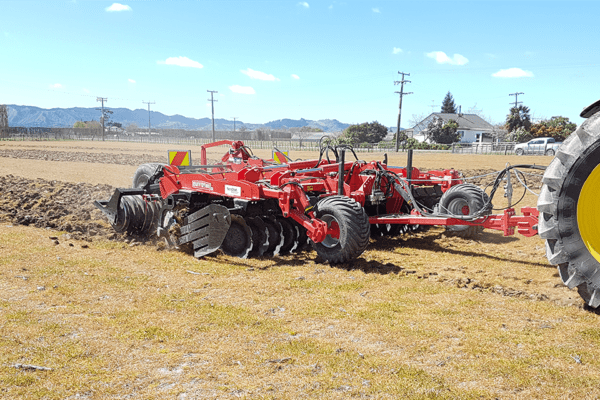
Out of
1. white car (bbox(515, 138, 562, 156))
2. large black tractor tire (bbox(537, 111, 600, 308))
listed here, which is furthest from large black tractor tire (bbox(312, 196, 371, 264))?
white car (bbox(515, 138, 562, 156))

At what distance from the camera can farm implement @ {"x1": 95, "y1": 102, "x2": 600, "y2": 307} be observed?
168 inches

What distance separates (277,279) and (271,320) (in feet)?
4.82

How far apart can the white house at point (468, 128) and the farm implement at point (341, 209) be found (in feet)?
188

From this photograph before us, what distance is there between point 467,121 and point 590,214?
7170cm

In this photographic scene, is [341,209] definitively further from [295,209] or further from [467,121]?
[467,121]

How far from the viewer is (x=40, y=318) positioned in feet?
14.8

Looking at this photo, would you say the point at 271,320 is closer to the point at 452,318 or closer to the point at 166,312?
the point at 166,312

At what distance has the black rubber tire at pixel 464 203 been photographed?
7996 millimetres

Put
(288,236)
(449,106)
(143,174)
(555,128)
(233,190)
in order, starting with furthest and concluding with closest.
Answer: (449,106) < (555,128) < (143,174) < (288,236) < (233,190)

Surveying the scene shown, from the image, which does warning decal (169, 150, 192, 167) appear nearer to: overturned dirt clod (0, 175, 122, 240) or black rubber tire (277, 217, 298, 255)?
overturned dirt clod (0, 175, 122, 240)

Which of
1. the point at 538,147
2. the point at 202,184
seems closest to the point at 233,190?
the point at 202,184

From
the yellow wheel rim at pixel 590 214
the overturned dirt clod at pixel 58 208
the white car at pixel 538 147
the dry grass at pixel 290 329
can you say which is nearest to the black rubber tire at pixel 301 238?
the dry grass at pixel 290 329

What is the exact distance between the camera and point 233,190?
718 centimetres

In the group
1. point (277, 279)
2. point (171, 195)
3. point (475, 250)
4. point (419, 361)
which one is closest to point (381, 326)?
point (419, 361)
